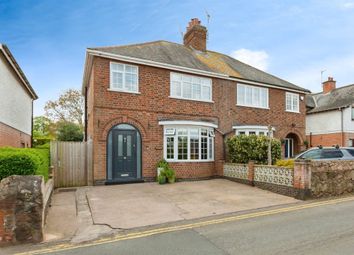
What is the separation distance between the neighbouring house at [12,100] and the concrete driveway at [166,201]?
5.06 metres

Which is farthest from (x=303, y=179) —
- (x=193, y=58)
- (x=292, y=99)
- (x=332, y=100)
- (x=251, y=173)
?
(x=332, y=100)

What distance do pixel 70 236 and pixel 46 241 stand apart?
1.68ft

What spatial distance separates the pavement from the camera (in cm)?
680

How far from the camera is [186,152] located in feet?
49.4

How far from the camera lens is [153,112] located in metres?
14.6

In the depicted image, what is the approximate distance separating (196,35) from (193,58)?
2.78 m

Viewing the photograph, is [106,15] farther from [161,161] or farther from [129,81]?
[161,161]

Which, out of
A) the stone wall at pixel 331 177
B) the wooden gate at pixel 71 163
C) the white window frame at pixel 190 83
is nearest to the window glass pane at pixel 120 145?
the wooden gate at pixel 71 163

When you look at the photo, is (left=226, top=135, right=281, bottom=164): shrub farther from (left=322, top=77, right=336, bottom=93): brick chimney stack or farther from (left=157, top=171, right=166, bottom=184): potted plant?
(left=322, top=77, right=336, bottom=93): brick chimney stack

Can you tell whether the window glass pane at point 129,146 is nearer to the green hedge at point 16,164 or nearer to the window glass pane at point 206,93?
the window glass pane at point 206,93

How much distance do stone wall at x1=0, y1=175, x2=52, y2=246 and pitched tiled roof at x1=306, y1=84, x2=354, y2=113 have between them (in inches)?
1095

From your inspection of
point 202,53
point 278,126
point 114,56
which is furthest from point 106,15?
point 278,126

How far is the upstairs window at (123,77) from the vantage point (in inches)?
541

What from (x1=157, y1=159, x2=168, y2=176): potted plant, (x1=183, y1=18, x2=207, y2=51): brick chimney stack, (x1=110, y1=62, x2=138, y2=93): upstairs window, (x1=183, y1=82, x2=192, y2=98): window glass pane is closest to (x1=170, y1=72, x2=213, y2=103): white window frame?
(x1=183, y1=82, x2=192, y2=98): window glass pane
